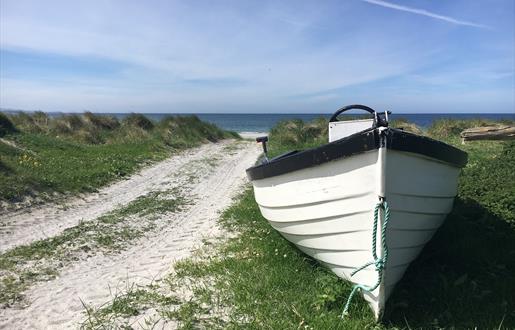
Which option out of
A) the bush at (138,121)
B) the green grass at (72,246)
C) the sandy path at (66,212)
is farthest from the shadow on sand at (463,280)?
the bush at (138,121)

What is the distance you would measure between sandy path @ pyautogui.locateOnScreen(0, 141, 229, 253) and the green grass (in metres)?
0.29

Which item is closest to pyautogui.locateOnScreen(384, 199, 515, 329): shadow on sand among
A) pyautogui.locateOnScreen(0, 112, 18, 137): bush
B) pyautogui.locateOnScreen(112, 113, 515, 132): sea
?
pyautogui.locateOnScreen(112, 113, 515, 132): sea

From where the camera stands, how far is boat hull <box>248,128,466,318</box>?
344 cm

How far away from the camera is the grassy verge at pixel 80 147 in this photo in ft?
30.0

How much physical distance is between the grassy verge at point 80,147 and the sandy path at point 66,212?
48 centimetres

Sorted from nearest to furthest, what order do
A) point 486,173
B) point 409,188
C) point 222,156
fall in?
point 409,188, point 486,173, point 222,156

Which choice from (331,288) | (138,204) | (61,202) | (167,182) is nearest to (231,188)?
(167,182)

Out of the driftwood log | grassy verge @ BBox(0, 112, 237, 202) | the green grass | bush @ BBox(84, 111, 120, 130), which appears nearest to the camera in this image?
the green grass

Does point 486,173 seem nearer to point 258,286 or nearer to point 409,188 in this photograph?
point 409,188

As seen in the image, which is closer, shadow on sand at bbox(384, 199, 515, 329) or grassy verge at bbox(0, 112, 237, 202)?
shadow on sand at bbox(384, 199, 515, 329)

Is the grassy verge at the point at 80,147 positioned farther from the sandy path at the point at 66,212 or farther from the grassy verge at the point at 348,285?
the grassy verge at the point at 348,285

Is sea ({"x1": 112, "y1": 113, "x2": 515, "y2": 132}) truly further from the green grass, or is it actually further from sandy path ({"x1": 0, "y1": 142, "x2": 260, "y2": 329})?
the green grass

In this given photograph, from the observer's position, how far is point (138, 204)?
8.81 m

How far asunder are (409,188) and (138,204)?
6502 millimetres
